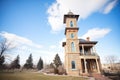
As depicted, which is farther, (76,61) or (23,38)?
(76,61)

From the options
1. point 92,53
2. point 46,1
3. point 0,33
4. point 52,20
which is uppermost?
point 46,1

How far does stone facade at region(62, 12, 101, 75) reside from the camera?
10.8m

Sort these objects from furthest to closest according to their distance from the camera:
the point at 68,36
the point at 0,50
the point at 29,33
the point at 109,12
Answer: the point at 68,36 < the point at 0,50 < the point at 29,33 < the point at 109,12

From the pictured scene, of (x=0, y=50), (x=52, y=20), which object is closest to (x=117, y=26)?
(x=52, y=20)

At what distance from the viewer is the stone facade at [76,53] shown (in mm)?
10759

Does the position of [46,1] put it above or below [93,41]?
above

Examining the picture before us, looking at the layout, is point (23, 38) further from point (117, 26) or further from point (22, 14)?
point (117, 26)

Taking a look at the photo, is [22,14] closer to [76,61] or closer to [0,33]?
[0,33]

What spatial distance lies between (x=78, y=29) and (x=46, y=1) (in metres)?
5.91

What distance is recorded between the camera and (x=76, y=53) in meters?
11.2

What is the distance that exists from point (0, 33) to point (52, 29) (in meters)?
4.83

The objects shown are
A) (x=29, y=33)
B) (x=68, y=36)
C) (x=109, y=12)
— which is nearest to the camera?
(x=109, y=12)

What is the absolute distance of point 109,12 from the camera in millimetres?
7324

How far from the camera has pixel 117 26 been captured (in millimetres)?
6445
